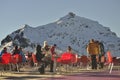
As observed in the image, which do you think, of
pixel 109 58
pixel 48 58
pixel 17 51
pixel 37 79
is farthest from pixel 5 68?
pixel 37 79

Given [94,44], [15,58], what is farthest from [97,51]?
[15,58]

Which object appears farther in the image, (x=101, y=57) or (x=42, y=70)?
(x=101, y=57)

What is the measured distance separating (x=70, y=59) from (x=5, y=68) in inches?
248

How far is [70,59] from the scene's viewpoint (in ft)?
88.7

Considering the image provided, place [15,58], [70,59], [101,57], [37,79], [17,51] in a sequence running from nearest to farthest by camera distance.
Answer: [37,79], [70,59], [15,58], [17,51], [101,57]

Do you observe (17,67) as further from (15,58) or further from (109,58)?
(109,58)

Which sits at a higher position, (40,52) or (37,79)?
(40,52)

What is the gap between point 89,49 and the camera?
102 ft

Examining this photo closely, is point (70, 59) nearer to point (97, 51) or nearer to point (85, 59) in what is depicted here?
point (97, 51)

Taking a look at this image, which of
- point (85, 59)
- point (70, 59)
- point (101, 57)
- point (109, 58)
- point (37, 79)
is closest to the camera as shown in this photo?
point (37, 79)

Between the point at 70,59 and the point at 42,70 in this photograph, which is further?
the point at 70,59

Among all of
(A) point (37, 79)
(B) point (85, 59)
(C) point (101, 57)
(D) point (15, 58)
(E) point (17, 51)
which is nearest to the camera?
(A) point (37, 79)

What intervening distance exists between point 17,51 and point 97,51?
17.2 ft

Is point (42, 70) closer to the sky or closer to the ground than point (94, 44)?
closer to the ground
